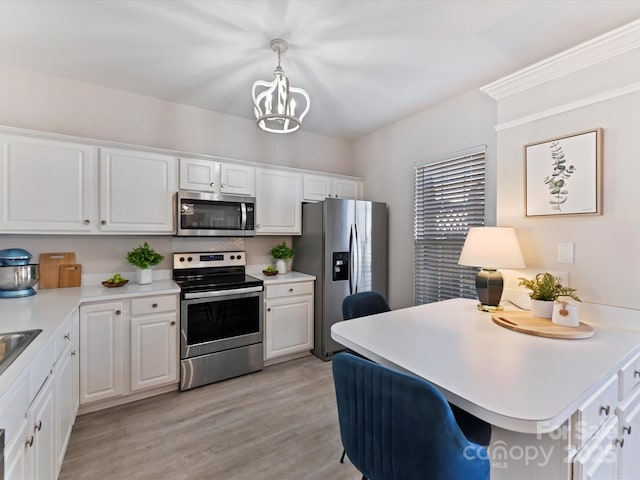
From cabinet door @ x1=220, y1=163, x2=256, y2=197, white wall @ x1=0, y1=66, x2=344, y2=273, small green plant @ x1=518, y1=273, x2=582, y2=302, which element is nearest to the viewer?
small green plant @ x1=518, y1=273, x2=582, y2=302

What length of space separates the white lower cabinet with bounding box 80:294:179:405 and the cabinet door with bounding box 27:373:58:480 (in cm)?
76

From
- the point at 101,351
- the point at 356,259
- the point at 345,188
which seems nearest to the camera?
the point at 101,351

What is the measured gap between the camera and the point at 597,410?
110cm

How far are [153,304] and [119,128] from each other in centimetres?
173

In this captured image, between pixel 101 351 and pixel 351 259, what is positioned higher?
pixel 351 259

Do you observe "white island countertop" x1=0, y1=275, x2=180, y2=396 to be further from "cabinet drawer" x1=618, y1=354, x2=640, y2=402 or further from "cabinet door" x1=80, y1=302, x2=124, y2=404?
"cabinet drawer" x1=618, y1=354, x2=640, y2=402

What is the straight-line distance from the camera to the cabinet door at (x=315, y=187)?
3.53m

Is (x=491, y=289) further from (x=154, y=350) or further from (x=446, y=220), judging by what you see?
(x=154, y=350)

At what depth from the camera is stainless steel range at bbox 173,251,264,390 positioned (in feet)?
8.40

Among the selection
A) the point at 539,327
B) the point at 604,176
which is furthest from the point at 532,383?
the point at 604,176

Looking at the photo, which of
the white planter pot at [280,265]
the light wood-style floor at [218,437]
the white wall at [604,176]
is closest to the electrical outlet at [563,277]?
the white wall at [604,176]

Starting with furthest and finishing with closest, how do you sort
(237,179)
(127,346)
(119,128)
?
(237,179)
(119,128)
(127,346)

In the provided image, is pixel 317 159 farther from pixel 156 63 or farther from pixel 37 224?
pixel 37 224

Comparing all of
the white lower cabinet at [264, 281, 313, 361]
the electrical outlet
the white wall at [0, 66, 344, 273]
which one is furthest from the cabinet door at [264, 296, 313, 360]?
the electrical outlet
